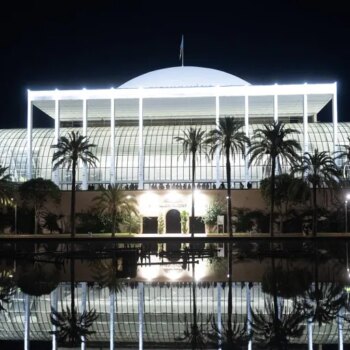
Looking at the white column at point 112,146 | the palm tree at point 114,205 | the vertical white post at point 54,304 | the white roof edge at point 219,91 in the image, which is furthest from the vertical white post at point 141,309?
the white roof edge at point 219,91

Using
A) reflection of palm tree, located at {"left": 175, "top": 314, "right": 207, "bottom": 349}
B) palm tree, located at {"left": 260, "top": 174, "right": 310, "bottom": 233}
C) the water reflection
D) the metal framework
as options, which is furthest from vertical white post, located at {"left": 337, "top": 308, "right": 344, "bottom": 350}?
the metal framework

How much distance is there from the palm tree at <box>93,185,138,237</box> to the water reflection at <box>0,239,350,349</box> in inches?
1029

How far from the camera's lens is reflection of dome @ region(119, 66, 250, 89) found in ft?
249

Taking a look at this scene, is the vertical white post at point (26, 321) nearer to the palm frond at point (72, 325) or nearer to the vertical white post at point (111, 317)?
the palm frond at point (72, 325)

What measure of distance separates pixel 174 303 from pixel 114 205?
40.4m

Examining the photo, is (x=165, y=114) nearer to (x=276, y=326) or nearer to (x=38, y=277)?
(x=38, y=277)

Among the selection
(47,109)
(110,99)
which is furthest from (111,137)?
(47,109)

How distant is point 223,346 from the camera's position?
12.5 metres

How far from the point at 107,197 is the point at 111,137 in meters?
13.3

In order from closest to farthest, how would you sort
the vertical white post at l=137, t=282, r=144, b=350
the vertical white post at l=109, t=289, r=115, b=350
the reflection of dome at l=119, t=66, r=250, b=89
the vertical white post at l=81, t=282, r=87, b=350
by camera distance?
the vertical white post at l=81, t=282, r=87, b=350
the vertical white post at l=109, t=289, r=115, b=350
the vertical white post at l=137, t=282, r=144, b=350
the reflection of dome at l=119, t=66, r=250, b=89

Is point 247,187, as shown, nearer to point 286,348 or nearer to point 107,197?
point 107,197

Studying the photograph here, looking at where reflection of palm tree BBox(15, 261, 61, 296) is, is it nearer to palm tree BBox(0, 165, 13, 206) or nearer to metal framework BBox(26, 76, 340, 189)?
palm tree BBox(0, 165, 13, 206)

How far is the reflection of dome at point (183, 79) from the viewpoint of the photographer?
76000 mm

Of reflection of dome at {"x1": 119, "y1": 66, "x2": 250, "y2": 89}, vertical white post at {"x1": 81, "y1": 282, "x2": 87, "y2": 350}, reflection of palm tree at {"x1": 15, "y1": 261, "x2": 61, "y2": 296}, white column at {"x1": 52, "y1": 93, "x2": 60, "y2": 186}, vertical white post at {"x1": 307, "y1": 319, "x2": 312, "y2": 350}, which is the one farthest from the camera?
reflection of dome at {"x1": 119, "y1": 66, "x2": 250, "y2": 89}
